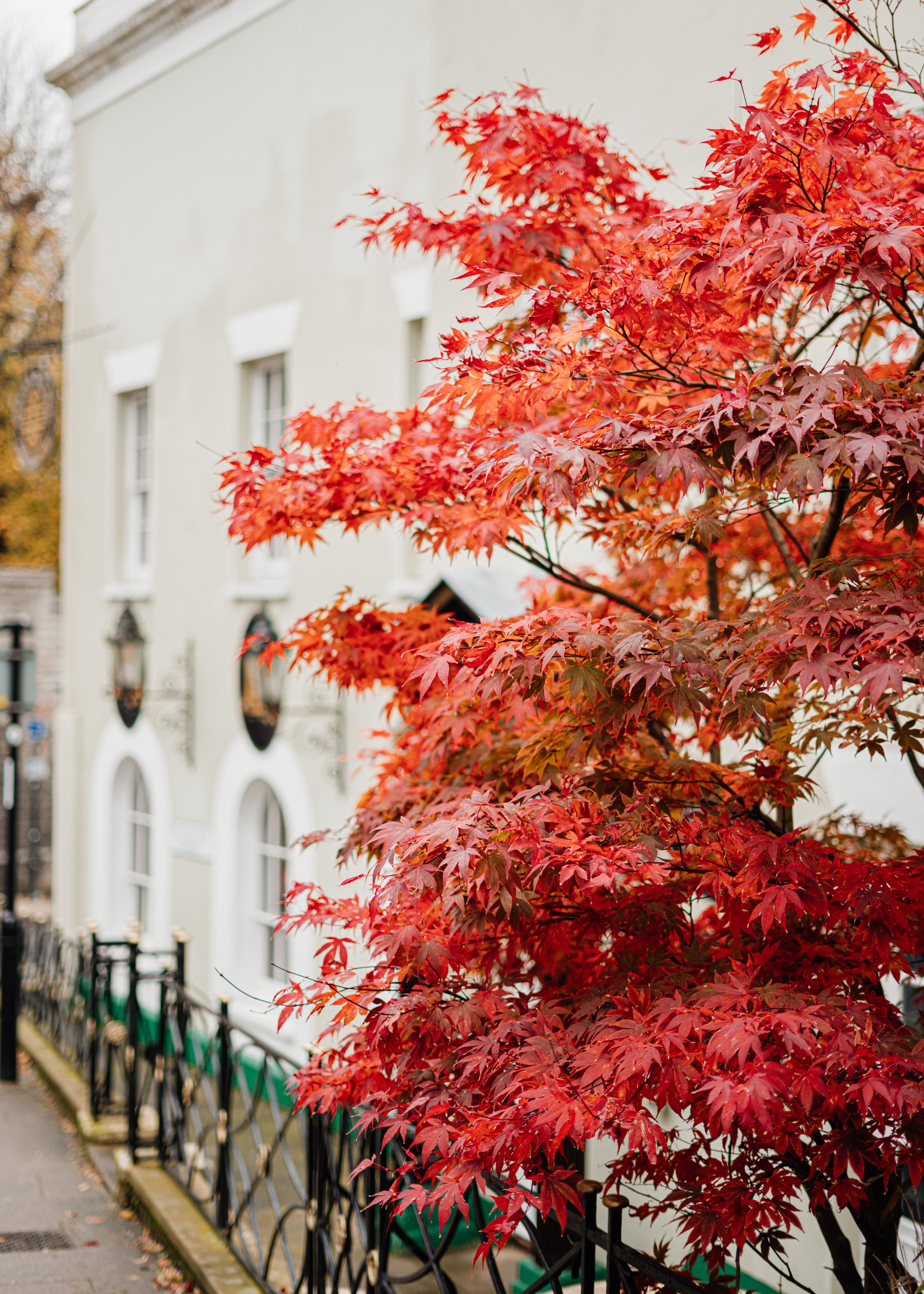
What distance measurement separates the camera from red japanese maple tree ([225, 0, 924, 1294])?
9.23 feet

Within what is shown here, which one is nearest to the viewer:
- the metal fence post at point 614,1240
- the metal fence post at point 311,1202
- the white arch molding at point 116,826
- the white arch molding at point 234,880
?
the metal fence post at point 614,1240

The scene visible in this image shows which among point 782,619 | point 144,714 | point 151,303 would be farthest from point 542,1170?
point 151,303

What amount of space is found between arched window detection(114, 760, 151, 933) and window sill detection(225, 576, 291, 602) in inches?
122

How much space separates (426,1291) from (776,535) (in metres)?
4.59

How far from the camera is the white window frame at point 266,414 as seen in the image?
9.84 meters

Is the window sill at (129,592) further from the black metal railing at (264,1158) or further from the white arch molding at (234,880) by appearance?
the black metal railing at (264,1158)

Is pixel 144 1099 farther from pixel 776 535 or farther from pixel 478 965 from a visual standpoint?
pixel 776 535

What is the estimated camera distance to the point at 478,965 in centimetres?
365

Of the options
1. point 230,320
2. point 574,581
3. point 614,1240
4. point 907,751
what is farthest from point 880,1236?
point 230,320

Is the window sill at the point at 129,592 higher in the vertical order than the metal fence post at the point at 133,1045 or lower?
higher

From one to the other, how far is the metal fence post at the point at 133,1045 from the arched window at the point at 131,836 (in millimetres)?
5207

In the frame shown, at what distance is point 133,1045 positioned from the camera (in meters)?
6.81

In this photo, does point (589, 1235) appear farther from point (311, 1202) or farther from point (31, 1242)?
point (31, 1242)

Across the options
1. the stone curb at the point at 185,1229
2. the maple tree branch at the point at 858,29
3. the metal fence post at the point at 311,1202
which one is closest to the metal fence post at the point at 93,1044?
the stone curb at the point at 185,1229
